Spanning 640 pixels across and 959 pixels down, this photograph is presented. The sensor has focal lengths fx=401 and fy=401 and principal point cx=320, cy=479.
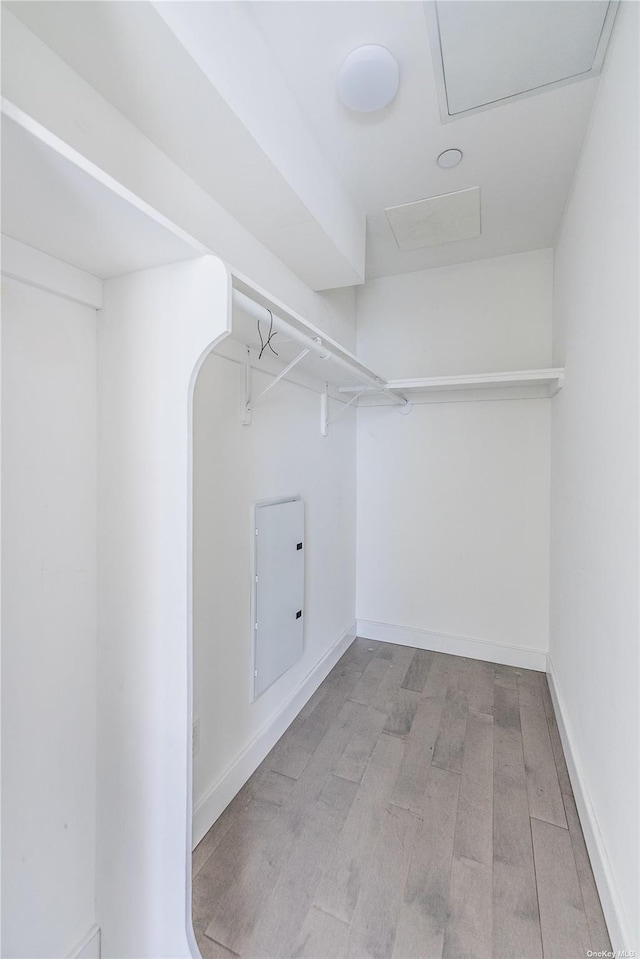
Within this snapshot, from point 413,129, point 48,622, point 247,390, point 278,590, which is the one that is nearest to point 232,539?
point 278,590

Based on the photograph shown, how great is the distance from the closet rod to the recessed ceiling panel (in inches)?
33.8

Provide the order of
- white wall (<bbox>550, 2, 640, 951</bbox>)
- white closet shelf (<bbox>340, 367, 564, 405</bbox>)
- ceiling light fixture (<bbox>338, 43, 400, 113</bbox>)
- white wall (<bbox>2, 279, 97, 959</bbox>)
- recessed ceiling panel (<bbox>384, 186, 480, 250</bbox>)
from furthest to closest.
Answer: white closet shelf (<bbox>340, 367, 564, 405</bbox>) → recessed ceiling panel (<bbox>384, 186, 480, 250</bbox>) → ceiling light fixture (<bbox>338, 43, 400, 113</bbox>) → white wall (<bbox>550, 2, 640, 951</bbox>) → white wall (<bbox>2, 279, 97, 959</bbox>)

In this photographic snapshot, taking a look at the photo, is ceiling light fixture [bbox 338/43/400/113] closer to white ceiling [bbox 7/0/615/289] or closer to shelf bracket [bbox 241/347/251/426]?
white ceiling [bbox 7/0/615/289]

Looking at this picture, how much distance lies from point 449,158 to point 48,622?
2.30 metres

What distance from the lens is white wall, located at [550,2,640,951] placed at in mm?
1083

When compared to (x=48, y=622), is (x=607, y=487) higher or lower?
higher

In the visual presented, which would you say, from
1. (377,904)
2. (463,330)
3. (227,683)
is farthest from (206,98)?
Result: (377,904)

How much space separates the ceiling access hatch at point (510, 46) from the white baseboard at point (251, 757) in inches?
105

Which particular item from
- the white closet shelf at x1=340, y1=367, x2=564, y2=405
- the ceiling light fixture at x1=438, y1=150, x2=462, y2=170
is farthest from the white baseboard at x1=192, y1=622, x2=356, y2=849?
the ceiling light fixture at x1=438, y1=150, x2=462, y2=170

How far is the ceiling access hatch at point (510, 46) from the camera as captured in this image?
119 centimetres

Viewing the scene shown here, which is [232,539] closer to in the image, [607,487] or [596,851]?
[607,487]

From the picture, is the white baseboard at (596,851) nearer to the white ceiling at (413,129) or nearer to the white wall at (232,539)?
the white wall at (232,539)

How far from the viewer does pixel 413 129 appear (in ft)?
5.29

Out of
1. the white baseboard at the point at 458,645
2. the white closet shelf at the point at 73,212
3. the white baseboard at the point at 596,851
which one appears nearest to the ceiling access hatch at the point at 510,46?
the white closet shelf at the point at 73,212
